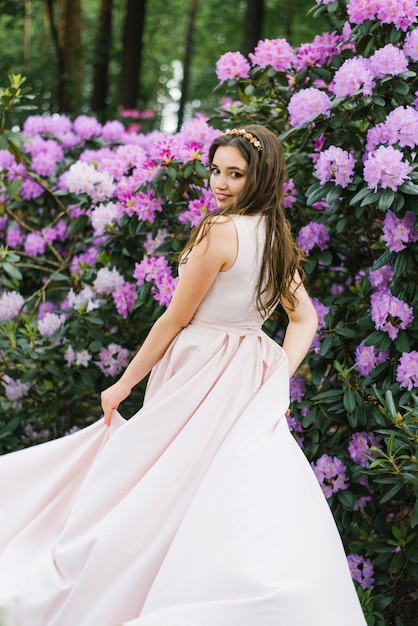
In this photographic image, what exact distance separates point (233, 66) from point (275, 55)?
0.69ft

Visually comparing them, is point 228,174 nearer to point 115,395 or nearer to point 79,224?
point 115,395

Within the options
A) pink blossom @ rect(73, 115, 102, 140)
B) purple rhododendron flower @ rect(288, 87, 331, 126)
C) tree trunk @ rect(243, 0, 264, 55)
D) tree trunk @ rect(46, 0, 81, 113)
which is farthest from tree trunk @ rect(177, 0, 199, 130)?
purple rhododendron flower @ rect(288, 87, 331, 126)

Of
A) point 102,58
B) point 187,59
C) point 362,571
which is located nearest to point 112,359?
point 362,571

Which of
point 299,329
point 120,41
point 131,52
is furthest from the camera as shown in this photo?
point 120,41

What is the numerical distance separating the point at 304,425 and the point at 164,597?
41.1 inches

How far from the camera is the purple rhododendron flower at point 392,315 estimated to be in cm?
265

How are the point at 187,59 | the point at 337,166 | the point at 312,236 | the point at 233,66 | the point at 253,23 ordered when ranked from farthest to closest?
the point at 187,59
the point at 253,23
the point at 233,66
the point at 312,236
the point at 337,166

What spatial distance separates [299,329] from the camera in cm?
251

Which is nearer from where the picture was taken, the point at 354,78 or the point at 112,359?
the point at 354,78

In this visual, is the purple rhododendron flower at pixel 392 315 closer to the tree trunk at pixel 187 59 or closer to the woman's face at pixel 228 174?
the woman's face at pixel 228 174

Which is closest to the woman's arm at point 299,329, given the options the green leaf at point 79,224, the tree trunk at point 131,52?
the green leaf at point 79,224

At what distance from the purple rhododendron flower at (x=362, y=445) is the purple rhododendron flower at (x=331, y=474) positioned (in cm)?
6

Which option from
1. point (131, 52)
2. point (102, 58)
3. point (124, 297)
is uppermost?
point (131, 52)

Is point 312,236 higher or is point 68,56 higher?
point 68,56
